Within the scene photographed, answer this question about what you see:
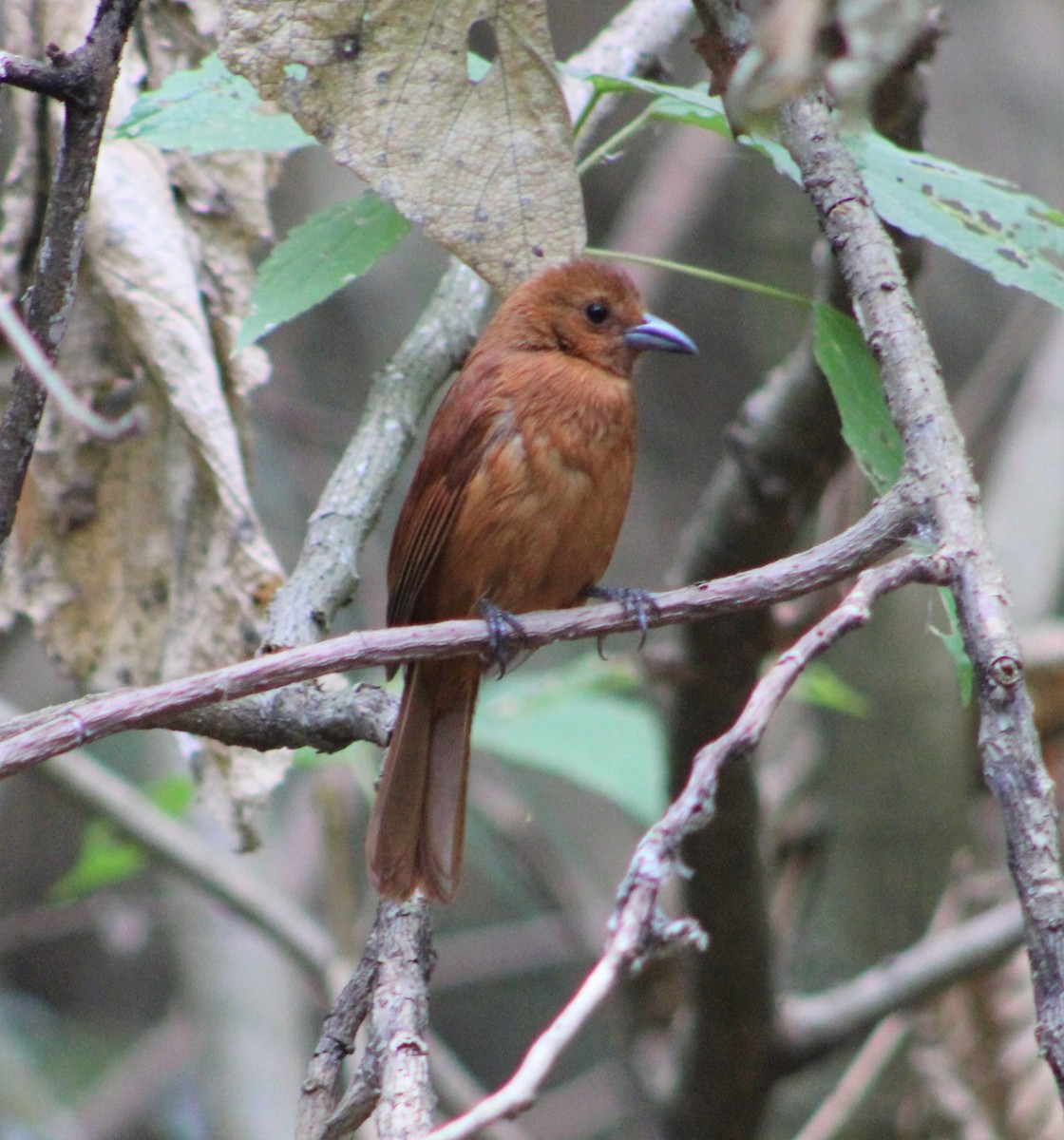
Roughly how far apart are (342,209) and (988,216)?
101 centimetres

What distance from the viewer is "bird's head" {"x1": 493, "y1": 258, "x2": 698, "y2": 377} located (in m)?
3.40

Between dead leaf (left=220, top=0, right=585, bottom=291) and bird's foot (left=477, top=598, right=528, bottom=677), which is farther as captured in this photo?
dead leaf (left=220, top=0, right=585, bottom=291)

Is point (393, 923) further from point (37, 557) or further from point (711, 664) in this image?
point (711, 664)

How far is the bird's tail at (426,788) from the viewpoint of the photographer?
252 centimetres

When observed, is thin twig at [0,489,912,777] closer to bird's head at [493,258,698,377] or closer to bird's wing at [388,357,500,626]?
bird's wing at [388,357,500,626]

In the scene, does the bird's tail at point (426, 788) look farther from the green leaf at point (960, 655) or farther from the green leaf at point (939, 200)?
the green leaf at point (939, 200)

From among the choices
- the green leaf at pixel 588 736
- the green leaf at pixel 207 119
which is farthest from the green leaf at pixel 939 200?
the green leaf at pixel 588 736

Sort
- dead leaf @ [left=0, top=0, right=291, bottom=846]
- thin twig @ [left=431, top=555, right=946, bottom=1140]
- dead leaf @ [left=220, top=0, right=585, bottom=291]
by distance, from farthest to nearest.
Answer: dead leaf @ [left=0, top=0, right=291, bottom=846], dead leaf @ [left=220, top=0, right=585, bottom=291], thin twig @ [left=431, top=555, right=946, bottom=1140]

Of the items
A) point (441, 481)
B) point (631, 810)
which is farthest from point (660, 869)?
point (631, 810)

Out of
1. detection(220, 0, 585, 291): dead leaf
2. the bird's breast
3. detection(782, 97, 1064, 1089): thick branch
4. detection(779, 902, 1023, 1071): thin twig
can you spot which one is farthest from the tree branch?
detection(782, 97, 1064, 1089): thick branch

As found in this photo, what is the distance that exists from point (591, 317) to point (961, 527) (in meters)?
2.14

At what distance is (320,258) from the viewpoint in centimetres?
232

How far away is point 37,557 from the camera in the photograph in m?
2.62

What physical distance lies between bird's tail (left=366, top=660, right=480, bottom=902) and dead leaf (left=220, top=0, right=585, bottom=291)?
0.85m
